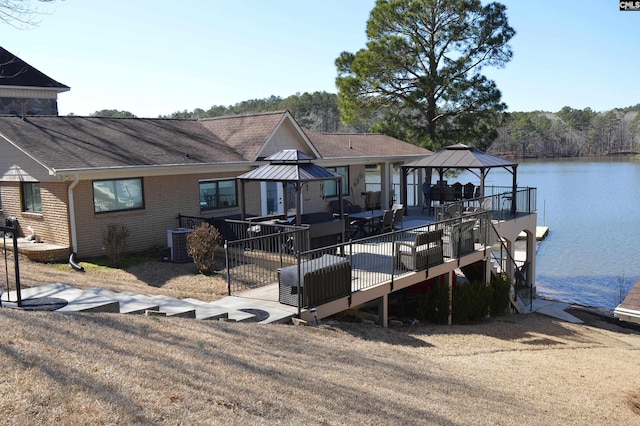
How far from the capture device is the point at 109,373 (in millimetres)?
5820

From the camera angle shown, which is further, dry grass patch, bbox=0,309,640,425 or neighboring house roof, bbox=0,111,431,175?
neighboring house roof, bbox=0,111,431,175

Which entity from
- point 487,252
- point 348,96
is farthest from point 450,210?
Result: point 348,96

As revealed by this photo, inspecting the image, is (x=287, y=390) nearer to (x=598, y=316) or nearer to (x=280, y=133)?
(x=280, y=133)

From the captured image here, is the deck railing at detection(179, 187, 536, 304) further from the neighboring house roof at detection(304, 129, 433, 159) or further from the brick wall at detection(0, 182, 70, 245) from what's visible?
the neighboring house roof at detection(304, 129, 433, 159)

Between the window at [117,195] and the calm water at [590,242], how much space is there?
17.8 meters

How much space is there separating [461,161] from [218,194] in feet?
26.8

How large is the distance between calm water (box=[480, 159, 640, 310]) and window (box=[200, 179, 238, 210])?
1479 centimetres

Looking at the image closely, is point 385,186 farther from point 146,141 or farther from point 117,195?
point 117,195

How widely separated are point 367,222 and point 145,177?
6775 millimetres

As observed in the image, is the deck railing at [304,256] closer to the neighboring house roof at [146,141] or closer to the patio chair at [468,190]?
the neighboring house roof at [146,141]

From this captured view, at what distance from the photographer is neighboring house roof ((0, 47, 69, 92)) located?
25656 millimetres

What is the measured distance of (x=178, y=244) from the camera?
1533cm

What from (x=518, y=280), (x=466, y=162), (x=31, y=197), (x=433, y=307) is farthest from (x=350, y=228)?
(x=31, y=197)

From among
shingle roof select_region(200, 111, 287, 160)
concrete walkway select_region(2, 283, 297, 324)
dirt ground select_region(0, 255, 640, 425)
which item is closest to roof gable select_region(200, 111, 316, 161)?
shingle roof select_region(200, 111, 287, 160)
